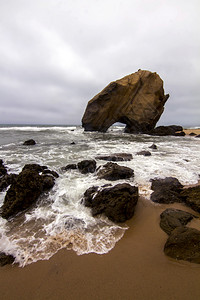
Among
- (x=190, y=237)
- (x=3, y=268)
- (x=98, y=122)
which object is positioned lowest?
(x=3, y=268)

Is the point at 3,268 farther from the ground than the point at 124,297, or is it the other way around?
the point at 124,297

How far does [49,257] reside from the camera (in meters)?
2.36

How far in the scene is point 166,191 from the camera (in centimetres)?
400

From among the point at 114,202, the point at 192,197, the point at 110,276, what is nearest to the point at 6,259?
the point at 110,276

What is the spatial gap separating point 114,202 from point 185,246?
1501 millimetres

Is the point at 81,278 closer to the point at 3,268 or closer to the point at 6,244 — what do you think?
the point at 3,268

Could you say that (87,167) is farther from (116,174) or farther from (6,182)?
(6,182)

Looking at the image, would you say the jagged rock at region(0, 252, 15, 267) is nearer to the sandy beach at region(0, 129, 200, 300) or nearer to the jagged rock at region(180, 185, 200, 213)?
the sandy beach at region(0, 129, 200, 300)

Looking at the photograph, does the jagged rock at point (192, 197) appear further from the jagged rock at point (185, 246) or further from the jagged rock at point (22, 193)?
the jagged rock at point (22, 193)

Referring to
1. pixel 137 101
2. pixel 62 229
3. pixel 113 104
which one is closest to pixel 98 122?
pixel 113 104

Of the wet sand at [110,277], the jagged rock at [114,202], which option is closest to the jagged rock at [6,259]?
the wet sand at [110,277]

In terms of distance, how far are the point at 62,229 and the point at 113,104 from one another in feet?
86.1

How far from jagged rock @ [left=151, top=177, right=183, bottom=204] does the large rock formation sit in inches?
918

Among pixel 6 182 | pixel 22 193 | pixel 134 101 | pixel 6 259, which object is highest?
pixel 134 101
